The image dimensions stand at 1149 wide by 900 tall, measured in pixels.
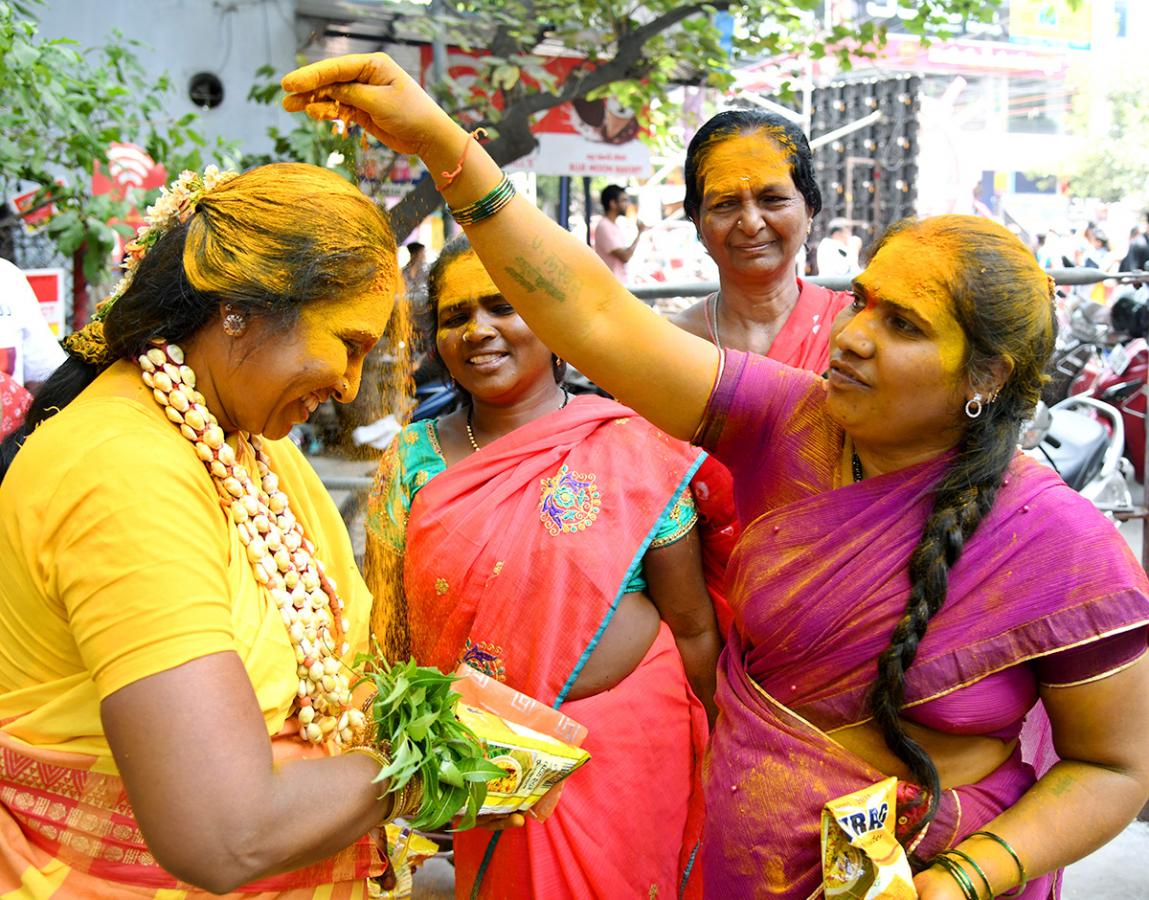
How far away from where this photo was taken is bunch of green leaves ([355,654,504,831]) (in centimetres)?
173

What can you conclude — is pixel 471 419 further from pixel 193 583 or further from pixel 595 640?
pixel 193 583

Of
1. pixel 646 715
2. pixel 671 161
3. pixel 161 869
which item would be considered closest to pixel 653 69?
pixel 646 715

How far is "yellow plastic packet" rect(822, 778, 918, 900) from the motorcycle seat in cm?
445

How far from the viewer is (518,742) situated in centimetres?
190

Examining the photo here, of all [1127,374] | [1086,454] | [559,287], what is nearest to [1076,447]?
[1086,454]

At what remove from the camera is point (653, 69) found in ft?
24.3

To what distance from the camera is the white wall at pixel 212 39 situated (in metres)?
8.30

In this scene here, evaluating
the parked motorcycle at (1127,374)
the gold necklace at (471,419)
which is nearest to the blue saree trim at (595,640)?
the gold necklace at (471,419)

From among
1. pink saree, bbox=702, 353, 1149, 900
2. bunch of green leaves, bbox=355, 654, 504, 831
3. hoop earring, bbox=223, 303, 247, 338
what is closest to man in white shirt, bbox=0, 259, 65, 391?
hoop earring, bbox=223, 303, 247, 338

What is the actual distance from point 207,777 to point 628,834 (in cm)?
151

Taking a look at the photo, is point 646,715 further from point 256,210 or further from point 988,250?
point 256,210

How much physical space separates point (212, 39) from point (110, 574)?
7.98 metres

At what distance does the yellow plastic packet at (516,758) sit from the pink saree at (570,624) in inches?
29.3

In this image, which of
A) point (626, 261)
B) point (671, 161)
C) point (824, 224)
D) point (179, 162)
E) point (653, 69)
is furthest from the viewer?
point (824, 224)
